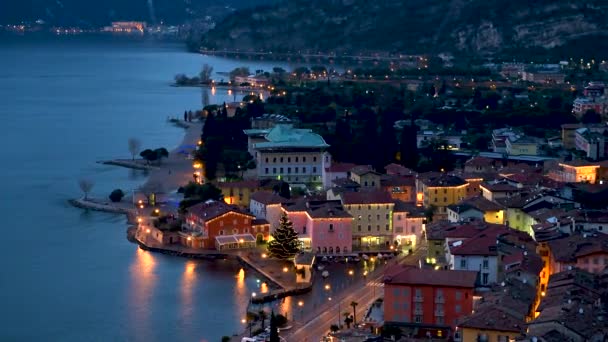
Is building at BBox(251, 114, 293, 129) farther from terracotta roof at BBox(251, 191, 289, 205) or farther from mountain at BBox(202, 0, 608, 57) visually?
mountain at BBox(202, 0, 608, 57)

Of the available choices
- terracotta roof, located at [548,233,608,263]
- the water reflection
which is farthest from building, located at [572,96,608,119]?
terracotta roof, located at [548,233,608,263]

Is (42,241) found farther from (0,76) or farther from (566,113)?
(0,76)

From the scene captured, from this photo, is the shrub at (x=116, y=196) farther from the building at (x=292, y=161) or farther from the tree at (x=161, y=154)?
the tree at (x=161, y=154)

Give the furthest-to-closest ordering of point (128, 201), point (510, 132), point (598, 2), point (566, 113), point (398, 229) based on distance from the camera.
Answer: point (598, 2) → point (566, 113) → point (510, 132) → point (128, 201) → point (398, 229)

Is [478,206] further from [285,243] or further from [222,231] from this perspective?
[222,231]

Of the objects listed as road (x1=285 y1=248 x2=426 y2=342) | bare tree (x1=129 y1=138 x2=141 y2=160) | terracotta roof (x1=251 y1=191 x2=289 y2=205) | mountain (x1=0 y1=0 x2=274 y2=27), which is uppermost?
terracotta roof (x1=251 y1=191 x2=289 y2=205)

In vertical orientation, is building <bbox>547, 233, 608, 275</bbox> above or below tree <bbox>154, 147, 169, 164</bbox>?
above

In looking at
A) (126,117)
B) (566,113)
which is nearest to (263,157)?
(566,113)
